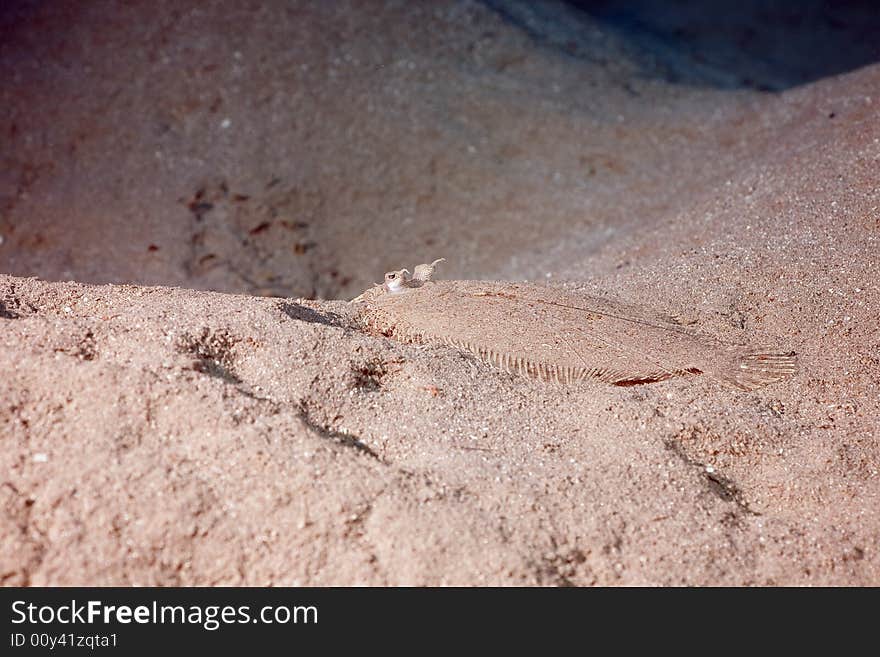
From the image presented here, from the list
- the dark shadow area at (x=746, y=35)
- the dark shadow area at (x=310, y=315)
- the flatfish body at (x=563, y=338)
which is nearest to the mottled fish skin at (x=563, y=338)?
the flatfish body at (x=563, y=338)

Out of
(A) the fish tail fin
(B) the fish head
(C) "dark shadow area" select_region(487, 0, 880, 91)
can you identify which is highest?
(C) "dark shadow area" select_region(487, 0, 880, 91)

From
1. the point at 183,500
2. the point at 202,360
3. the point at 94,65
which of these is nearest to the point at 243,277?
the point at 94,65

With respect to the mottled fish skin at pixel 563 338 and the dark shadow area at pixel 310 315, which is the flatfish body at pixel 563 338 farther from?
the dark shadow area at pixel 310 315

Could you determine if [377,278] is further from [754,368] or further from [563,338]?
[754,368]

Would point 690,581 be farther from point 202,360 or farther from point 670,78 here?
point 670,78

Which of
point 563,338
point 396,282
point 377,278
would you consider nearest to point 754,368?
point 563,338

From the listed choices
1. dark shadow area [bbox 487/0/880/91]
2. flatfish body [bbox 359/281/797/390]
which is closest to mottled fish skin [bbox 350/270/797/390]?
flatfish body [bbox 359/281/797/390]

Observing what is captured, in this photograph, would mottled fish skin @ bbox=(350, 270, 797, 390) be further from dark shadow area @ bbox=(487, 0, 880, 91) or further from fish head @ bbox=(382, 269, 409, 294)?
dark shadow area @ bbox=(487, 0, 880, 91)
